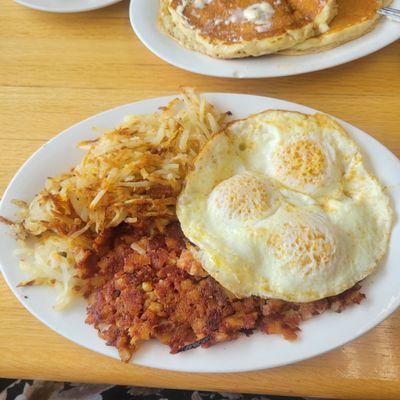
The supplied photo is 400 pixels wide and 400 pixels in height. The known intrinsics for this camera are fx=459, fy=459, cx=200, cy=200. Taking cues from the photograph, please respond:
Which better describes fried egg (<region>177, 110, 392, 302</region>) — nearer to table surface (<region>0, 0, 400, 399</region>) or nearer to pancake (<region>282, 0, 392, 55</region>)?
table surface (<region>0, 0, 400, 399</region>)

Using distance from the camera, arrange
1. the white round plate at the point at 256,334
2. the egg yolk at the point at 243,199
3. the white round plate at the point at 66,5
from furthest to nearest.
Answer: the white round plate at the point at 66,5 < the egg yolk at the point at 243,199 < the white round plate at the point at 256,334

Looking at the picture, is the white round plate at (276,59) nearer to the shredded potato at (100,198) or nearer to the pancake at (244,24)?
the pancake at (244,24)

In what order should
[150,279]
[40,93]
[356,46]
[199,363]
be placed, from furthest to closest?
[40,93]
[356,46]
[150,279]
[199,363]

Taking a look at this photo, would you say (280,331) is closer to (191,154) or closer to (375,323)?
(375,323)

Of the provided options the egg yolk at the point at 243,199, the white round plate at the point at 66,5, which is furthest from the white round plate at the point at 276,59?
the egg yolk at the point at 243,199

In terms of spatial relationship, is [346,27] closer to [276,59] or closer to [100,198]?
[276,59]

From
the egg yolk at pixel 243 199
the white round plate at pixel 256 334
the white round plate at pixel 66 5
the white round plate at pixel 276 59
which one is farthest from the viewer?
the white round plate at pixel 66 5

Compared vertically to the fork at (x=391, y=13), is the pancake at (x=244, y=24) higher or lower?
lower

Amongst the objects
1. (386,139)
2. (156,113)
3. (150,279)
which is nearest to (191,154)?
(156,113)
